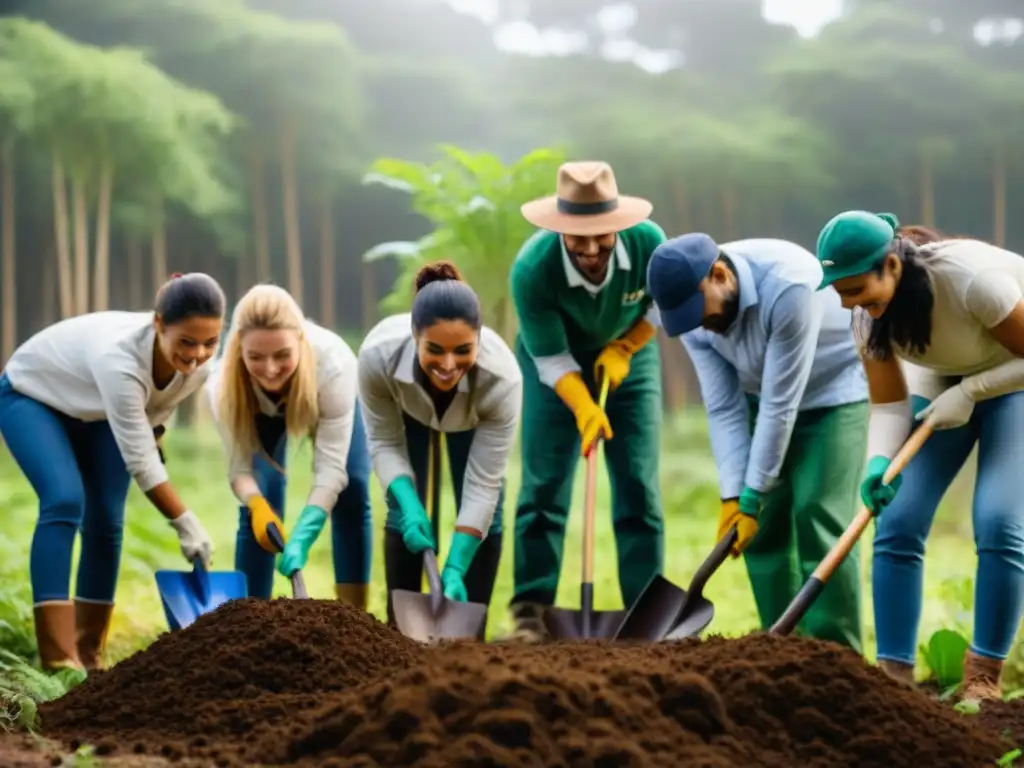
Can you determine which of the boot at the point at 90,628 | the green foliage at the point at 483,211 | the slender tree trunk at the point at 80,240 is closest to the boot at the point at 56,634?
the boot at the point at 90,628

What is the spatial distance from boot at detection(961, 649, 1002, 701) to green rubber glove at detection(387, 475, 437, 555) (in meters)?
1.48

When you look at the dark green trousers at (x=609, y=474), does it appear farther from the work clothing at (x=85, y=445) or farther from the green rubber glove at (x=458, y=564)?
the work clothing at (x=85, y=445)

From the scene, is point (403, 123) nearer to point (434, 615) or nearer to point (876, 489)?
point (434, 615)

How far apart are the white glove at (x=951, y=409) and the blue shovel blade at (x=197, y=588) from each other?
2.03 meters

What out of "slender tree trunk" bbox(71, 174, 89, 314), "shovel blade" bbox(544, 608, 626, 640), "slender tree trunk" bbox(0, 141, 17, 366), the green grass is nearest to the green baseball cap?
"shovel blade" bbox(544, 608, 626, 640)

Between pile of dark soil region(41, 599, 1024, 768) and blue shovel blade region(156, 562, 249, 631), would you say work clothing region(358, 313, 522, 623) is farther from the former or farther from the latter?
pile of dark soil region(41, 599, 1024, 768)

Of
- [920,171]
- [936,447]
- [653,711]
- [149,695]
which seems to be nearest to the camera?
[653,711]

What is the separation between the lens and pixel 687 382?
8688mm

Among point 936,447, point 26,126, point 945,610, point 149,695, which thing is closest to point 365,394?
point 149,695

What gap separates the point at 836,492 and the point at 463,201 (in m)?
3.56

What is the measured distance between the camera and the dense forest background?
8.04m

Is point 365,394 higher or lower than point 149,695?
higher

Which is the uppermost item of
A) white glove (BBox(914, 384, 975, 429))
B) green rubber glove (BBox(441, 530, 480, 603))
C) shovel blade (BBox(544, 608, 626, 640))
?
white glove (BBox(914, 384, 975, 429))

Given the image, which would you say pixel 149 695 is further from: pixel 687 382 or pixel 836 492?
pixel 687 382
